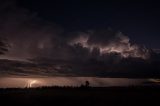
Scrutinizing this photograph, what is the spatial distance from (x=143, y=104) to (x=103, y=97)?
7.85 meters

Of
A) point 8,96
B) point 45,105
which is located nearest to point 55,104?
point 45,105

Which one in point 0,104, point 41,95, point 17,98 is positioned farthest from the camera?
point 41,95

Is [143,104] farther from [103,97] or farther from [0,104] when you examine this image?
[0,104]

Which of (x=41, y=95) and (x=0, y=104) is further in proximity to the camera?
(x=41, y=95)

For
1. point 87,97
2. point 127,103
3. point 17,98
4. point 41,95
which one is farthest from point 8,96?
point 127,103

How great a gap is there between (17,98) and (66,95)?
8912 millimetres

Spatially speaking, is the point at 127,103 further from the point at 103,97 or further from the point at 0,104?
the point at 0,104

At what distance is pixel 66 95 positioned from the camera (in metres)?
48.1

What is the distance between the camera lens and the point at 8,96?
1763 inches

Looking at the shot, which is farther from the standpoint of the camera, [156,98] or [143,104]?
[156,98]

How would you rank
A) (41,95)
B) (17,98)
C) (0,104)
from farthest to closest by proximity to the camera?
(41,95) → (17,98) → (0,104)

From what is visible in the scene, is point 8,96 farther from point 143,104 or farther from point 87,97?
point 143,104

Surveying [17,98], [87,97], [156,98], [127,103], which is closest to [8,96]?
[17,98]

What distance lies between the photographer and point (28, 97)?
1801 inches
